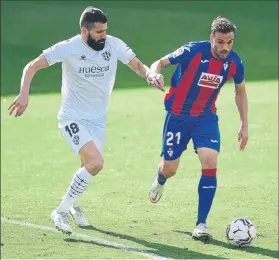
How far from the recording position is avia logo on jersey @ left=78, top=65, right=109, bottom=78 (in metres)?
10.2

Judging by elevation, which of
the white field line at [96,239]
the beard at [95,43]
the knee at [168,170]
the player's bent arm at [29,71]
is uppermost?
the beard at [95,43]

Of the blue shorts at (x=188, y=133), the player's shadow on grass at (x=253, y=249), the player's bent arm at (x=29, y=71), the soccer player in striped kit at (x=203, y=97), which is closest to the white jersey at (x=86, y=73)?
the player's bent arm at (x=29, y=71)

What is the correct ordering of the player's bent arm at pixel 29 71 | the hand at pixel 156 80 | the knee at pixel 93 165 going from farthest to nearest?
the knee at pixel 93 165
the player's bent arm at pixel 29 71
the hand at pixel 156 80

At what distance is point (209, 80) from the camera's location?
10266mm

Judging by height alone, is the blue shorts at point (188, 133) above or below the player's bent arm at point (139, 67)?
below

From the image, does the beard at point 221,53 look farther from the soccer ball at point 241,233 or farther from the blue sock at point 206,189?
the soccer ball at point 241,233

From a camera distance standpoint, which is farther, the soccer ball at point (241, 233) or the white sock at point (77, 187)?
the white sock at point (77, 187)

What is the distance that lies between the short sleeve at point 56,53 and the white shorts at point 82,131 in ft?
2.27

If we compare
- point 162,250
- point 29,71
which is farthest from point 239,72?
point 29,71

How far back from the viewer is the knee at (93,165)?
10.1 m

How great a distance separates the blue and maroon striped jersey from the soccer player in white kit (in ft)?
1.34

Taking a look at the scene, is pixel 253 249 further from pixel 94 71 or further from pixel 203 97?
pixel 94 71

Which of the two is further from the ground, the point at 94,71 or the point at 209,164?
the point at 94,71

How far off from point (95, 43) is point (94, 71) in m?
0.29
